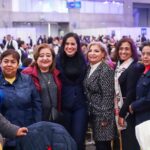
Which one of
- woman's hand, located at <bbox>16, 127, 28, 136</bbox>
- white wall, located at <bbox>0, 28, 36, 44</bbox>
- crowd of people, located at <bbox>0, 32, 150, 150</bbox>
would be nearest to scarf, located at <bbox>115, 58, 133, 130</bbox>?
crowd of people, located at <bbox>0, 32, 150, 150</bbox>

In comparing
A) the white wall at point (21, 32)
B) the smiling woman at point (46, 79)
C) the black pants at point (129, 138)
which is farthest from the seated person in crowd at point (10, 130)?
the white wall at point (21, 32)

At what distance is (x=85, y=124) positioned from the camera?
4.67 m

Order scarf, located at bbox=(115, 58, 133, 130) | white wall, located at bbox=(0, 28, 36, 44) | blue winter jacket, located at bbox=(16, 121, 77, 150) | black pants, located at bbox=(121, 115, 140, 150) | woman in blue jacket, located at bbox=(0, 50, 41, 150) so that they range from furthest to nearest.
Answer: white wall, located at bbox=(0, 28, 36, 44), black pants, located at bbox=(121, 115, 140, 150), scarf, located at bbox=(115, 58, 133, 130), woman in blue jacket, located at bbox=(0, 50, 41, 150), blue winter jacket, located at bbox=(16, 121, 77, 150)

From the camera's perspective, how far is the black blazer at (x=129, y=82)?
4.57 m

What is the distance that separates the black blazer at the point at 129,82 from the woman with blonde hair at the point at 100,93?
127 mm

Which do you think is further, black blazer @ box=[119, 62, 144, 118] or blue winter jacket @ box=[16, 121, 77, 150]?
black blazer @ box=[119, 62, 144, 118]

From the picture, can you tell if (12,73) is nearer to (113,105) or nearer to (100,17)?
(113,105)

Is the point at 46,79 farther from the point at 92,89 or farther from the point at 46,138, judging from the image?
the point at 46,138

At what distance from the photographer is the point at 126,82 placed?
184 inches

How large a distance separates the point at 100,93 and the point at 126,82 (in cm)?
33

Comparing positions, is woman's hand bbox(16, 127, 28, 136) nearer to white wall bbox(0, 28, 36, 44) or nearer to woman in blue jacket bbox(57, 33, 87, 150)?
woman in blue jacket bbox(57, 33, 87, 150)

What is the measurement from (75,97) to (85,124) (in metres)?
0.35

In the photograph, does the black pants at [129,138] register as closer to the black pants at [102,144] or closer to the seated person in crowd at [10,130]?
the black pants at [102,144]

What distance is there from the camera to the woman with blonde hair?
459 cm
